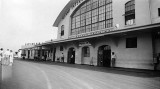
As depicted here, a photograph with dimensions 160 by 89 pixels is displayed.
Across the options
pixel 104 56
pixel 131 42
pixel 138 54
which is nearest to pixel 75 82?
pixel 138 54

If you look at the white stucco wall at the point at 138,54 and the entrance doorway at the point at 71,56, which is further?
the entrance doorway at the point at 71,56

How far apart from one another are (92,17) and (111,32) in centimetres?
832

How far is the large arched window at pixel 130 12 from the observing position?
16438 mm

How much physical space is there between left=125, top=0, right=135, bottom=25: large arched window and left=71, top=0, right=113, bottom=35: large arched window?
2520mm

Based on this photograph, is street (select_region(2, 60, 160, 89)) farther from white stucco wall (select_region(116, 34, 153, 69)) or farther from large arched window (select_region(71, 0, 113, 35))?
large arched window (select_region(71, 0, 113, 35))

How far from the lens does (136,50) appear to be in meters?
14.9

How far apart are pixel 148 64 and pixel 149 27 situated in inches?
153

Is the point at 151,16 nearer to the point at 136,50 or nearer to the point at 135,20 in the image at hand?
the point at 135,20

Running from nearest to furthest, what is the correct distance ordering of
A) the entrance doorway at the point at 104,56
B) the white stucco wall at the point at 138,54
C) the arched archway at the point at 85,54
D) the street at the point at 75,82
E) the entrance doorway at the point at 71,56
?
the street at the point at 75,82
the white stucco wall at the point at 138,54
the entrance doorway at the point at 104,56
the arched archway at the point at 85,54
the entrance doorway at the point at 71,56

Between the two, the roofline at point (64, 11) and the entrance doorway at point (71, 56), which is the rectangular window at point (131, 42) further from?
the roofline at point (64, 11)

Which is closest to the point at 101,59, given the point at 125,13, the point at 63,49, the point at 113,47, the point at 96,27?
the point at 113,47

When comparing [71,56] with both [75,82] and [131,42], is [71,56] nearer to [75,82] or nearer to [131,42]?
[131,42]

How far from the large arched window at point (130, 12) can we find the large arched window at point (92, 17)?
8.27 feet

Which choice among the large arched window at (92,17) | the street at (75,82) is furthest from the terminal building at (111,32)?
the street at (75,82)
